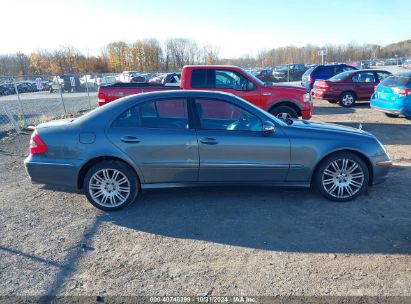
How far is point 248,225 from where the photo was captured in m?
3.69

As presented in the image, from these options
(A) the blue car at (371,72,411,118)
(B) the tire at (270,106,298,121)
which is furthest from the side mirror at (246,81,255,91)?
(A) the blue car at (371,72,411,118)

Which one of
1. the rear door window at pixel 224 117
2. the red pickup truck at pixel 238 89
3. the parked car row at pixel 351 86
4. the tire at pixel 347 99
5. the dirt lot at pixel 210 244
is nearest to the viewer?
the dirt lot at pixel 210 244

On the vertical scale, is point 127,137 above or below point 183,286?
above

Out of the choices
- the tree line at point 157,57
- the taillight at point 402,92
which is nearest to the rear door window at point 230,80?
the taillight at point 402,92

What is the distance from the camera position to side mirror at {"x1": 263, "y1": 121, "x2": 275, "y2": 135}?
4.04 m

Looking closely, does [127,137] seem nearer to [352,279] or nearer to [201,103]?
[201,103]

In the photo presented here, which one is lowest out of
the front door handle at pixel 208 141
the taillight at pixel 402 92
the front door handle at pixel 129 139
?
the taillight at pixel 402 92

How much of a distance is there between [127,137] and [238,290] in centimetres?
232

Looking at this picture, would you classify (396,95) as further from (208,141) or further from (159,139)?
(159,139)

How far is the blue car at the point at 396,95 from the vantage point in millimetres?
8969

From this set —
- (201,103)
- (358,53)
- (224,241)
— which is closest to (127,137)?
(201,103)

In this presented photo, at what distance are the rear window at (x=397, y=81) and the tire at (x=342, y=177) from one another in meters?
6.40

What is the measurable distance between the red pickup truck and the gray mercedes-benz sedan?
12.9ft

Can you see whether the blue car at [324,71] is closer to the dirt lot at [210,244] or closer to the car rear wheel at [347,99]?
the car rear wheel at [347,99]
